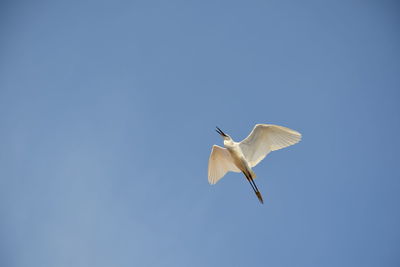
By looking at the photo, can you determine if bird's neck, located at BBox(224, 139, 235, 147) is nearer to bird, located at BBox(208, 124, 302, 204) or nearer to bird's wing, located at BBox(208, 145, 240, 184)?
bird, located at BBox(208, 124, 302, 204)

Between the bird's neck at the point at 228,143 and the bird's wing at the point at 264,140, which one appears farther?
the bird's neck at the point at 228,143

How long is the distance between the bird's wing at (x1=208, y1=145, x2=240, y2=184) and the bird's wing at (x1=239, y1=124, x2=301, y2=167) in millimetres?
940

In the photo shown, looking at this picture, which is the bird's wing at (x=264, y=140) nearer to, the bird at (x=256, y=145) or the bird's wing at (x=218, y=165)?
the bird at (x=256, y=145)

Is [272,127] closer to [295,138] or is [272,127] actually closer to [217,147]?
[295,138]

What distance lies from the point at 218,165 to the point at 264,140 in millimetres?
2073

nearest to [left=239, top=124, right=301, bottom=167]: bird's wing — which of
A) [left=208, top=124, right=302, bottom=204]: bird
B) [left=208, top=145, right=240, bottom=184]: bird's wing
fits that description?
[left=208, top=124, right=302, bottom=204]: bird

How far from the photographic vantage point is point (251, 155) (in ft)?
38.7

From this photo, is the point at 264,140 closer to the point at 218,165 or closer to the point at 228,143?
the point at 228,143

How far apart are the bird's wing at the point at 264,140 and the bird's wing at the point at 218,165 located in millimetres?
940

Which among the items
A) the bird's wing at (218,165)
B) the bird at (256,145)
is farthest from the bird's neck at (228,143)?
the bird's wing at (218,165)

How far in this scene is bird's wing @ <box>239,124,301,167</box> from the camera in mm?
11062

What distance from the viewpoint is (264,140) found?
455 inches

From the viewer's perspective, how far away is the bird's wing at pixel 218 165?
12.5 m

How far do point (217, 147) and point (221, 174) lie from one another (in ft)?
3.44
